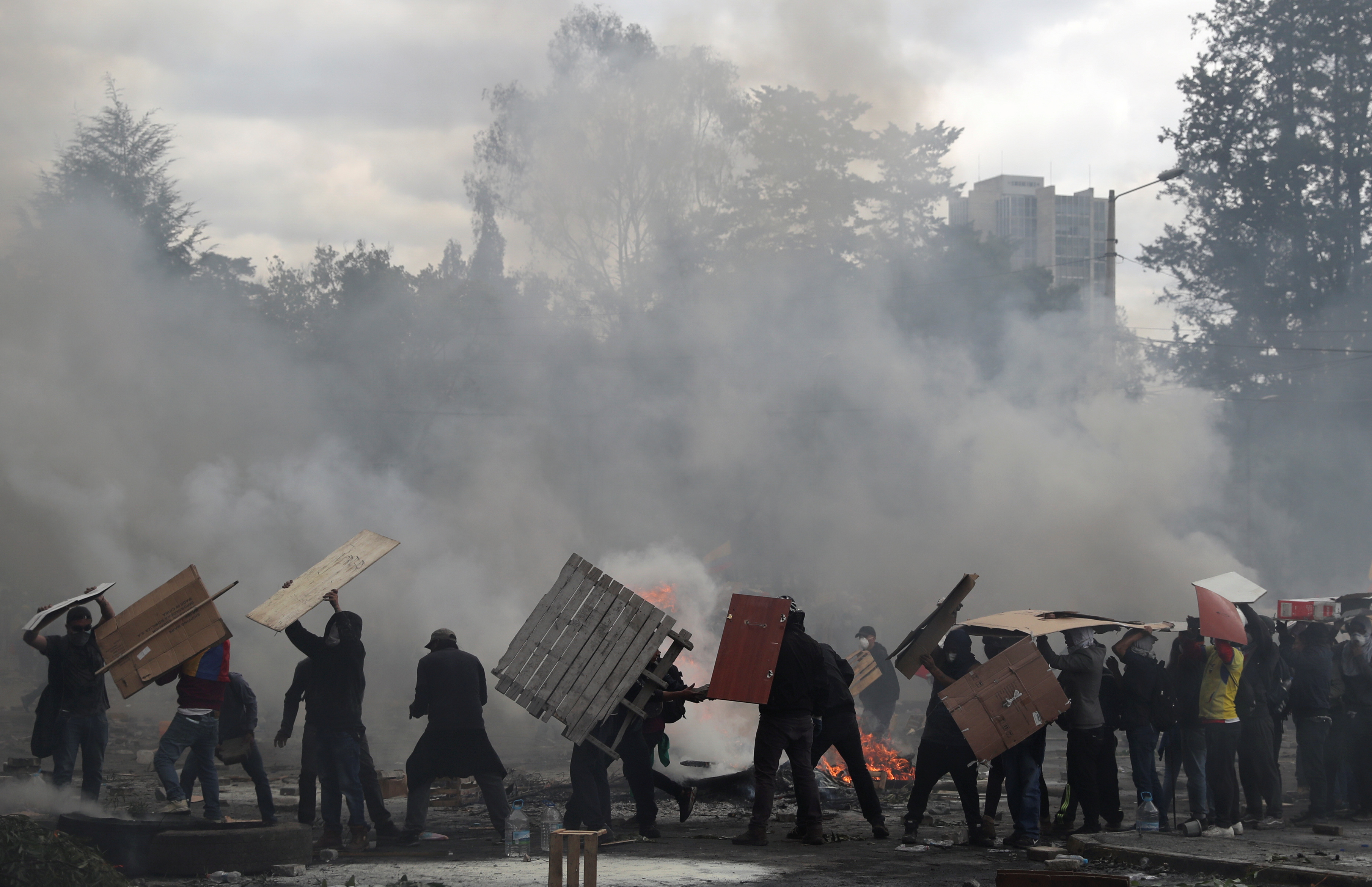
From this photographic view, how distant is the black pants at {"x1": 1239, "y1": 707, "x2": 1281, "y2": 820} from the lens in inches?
294

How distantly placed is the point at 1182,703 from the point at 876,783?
9.12 ft

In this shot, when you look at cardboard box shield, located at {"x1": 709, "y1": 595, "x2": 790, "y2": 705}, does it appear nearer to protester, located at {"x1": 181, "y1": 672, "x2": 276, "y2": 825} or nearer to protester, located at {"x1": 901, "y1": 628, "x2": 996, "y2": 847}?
protester, located at {"x1": 901, "y1": 628, "x2": 996, "y2": 847}

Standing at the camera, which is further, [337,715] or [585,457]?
[585,457]

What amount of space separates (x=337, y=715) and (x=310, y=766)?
44 cm

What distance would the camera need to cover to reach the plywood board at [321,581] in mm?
6328

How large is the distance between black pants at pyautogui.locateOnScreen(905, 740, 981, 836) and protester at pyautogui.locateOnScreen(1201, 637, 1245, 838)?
5.50 ft

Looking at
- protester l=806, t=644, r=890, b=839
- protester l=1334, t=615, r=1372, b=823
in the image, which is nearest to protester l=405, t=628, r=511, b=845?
protester l=806, t=644, r=890, b=839

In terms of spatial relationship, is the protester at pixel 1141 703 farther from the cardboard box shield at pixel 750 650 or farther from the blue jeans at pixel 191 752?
the blue jeans at pixel 191 752

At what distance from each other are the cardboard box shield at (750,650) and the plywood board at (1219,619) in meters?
2.64

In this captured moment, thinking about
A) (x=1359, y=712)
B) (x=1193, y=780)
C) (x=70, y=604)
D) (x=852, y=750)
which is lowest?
(x=1193, y=780)

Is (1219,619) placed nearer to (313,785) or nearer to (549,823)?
(549,823)

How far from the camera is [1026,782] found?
6.74 metres

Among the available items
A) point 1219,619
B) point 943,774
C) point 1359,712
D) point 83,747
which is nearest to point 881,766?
point 943,774

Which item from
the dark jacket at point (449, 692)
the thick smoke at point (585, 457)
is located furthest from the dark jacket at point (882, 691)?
the dark jacket at point (449, 692)
